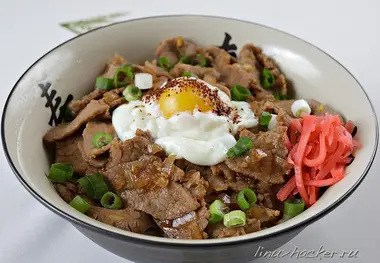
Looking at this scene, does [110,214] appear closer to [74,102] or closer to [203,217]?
[203,217]

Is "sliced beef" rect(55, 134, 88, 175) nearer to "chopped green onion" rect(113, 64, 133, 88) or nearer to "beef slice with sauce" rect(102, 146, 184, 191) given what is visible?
"beef slice with sauce" rect(102, 146, 184, 191)

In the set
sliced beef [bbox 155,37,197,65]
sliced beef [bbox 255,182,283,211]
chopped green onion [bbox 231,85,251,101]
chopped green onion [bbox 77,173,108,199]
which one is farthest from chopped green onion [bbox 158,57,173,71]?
sliced beef [bbox 255,182,283,211]

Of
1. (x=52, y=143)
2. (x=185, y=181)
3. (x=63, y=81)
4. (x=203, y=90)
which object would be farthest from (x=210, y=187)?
(x=63, y=81)

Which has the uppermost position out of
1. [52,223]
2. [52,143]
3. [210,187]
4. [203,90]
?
[203,90]

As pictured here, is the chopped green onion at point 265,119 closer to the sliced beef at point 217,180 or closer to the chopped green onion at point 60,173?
the sliced beef at point 217,180

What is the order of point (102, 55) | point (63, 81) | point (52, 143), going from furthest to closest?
point (102, 55)
point (63, 81)
point (52, 143)

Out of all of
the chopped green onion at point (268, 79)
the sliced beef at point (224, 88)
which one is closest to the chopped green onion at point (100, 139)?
the sliced beef at point (224, 88)

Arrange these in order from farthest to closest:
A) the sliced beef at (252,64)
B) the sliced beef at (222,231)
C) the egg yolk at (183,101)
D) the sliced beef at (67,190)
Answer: the sliced beef at (252,64) < the egg yolk at (183,101) < the sliced beef at (67,190) < the sliced beef at (222,231)
